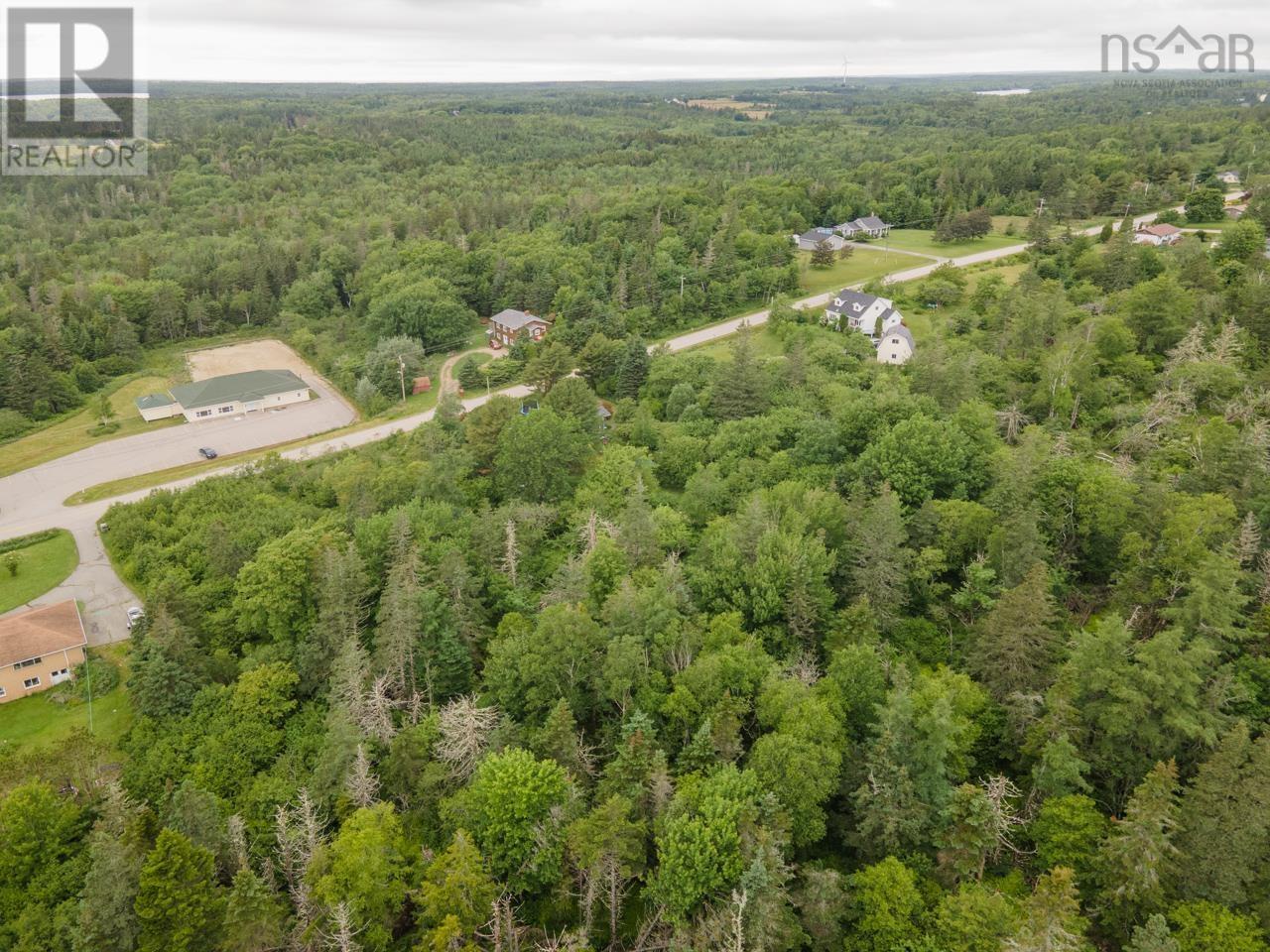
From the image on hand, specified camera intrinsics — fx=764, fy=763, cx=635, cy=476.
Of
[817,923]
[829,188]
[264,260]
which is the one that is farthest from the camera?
[829,188]

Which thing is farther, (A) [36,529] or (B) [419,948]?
(A) [36,529]

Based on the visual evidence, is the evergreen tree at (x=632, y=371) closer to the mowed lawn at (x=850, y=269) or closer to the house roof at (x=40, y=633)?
the mowed lawn at (x=850, y=269)

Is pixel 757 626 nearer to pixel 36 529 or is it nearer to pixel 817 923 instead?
pixel 817 923

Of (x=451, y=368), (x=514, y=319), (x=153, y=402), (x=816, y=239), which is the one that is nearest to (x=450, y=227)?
(x=514, y=319)

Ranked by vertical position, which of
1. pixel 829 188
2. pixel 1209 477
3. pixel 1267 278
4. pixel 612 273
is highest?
pixel 829 188

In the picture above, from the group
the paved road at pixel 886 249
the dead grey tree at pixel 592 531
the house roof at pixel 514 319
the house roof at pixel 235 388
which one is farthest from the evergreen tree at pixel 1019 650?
the paved road at pixel 886 249

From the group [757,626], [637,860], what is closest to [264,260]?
[757,626]

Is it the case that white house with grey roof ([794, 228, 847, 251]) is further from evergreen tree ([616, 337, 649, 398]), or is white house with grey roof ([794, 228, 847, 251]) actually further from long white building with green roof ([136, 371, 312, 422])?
long white building with green roof ([136, 371, 312, 422])
